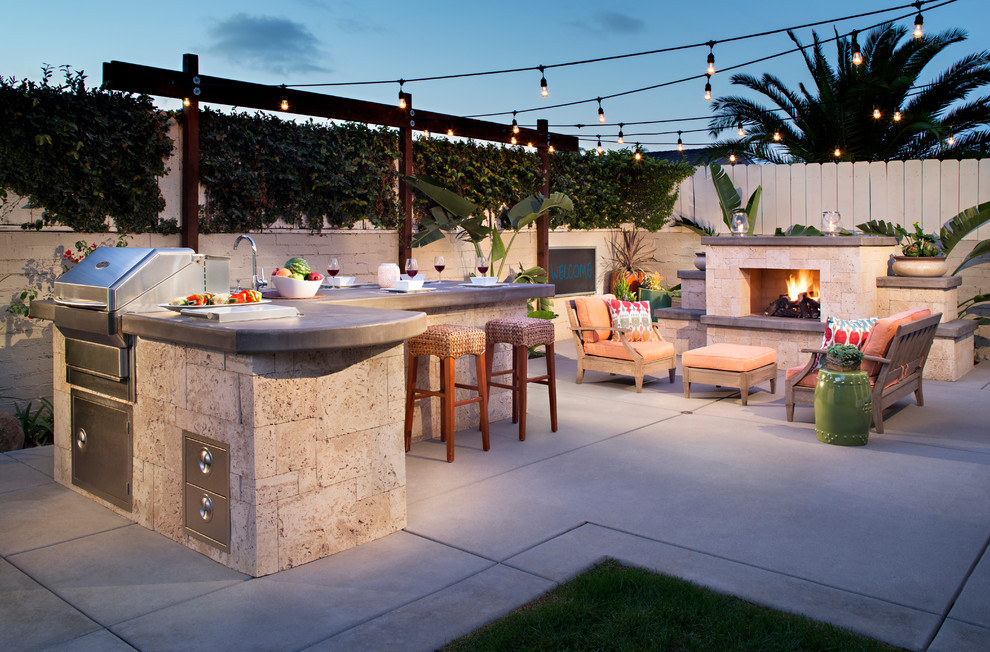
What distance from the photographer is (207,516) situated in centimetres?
429

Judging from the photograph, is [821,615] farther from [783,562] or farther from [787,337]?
[787,337]

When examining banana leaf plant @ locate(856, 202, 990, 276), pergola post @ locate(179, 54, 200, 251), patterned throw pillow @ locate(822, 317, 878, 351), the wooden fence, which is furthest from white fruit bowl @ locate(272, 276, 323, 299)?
the wooden fence

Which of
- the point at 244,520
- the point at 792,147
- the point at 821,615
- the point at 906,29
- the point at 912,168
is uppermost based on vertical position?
the point at 906,29

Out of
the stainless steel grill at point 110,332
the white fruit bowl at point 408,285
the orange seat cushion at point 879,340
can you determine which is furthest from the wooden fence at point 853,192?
the stainless steel grill at point 110,332

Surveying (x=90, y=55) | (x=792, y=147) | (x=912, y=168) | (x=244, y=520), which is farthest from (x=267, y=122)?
(x=792, y=147)

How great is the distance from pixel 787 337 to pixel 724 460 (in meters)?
4.76

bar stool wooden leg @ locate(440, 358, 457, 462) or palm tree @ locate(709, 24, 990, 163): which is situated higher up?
palm tree @ locate(709, 24, 990, 163)

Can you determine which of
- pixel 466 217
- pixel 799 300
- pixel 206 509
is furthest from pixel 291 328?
pixel 799 300

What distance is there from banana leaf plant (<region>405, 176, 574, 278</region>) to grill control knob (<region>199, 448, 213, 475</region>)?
246 inches

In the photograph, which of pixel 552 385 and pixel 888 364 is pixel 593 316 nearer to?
pixel 552 385

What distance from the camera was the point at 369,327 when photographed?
420 centimetres

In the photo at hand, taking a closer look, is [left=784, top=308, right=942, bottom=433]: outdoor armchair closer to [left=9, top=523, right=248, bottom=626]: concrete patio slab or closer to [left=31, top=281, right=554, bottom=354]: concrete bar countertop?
[left=31, top=281, right=554, bottom=354]: concrete bar countertop

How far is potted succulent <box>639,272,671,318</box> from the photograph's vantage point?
13.5m

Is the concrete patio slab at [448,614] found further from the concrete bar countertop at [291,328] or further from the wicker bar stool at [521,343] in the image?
the wicker bar stool at [521,343]
